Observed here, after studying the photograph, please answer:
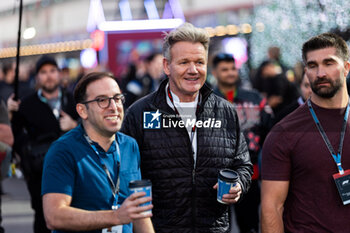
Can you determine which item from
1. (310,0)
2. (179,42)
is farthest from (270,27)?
(179,42)

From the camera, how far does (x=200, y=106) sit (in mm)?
3375

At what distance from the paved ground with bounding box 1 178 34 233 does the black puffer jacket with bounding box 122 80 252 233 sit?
4.04 m

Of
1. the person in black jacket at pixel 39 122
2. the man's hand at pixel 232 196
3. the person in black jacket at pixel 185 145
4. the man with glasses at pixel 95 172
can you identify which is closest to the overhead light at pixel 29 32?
the person in black jacket at pixel 39 122

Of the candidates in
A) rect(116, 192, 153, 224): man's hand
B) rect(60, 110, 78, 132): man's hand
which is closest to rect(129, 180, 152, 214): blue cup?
rect(116, 192, 153, 224): man's hand

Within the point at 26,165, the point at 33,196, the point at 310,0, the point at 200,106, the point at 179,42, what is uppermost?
the point at 310,0

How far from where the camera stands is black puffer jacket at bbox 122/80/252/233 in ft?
10.7

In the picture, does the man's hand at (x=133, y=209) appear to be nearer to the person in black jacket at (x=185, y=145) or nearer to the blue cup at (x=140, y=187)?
the blue cup at (x=140, y=187)

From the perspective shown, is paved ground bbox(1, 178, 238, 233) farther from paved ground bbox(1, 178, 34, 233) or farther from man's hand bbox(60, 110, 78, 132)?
man's hand bbox(60, 110, 78, 132)

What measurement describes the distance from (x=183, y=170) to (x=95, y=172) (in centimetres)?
75

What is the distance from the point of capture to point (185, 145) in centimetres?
328

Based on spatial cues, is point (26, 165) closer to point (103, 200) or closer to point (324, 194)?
point (103, 200)

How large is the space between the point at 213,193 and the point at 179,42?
3.26 feet

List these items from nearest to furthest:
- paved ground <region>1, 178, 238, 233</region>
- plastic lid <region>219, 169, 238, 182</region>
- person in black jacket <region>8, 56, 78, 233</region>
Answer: plastic lid <region>219, 169, 238, 182</region>
person in black jacket <region>8, 56, 78, 233</region>
paved ground <region>1, 178, 238, 233</region>

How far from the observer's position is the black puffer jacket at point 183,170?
3.25m
